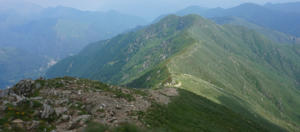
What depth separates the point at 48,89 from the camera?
112ft

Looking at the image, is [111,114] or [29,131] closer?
[29,131]

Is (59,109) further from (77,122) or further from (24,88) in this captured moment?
(24,88)

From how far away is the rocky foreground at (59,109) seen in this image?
63.0 ft

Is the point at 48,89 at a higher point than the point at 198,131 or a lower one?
higher

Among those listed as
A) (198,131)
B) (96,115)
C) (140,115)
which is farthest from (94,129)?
(198,131)

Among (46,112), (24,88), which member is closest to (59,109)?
(46,112)

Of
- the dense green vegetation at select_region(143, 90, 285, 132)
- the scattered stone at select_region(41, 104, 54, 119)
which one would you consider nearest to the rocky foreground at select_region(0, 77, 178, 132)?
the scattered stone at select_region(41, 104, 54, 119)

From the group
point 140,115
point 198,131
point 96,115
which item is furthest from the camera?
point 198,131

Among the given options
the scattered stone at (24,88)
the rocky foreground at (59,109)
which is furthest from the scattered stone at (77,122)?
the scattered stone at (24,88)

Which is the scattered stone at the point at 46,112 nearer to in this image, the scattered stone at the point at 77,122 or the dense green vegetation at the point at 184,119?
the scattered stone at the point at 77,122

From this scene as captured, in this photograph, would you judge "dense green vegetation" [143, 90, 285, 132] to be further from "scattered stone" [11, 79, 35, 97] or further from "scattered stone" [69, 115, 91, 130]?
"scattered stone" [11, 79, 35, 97]

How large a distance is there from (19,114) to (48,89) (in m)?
15.0

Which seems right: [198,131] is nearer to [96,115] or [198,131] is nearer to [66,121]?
[96,115]

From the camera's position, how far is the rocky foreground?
63.0ft
